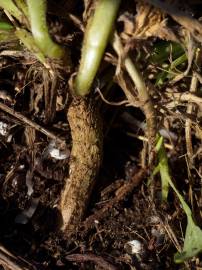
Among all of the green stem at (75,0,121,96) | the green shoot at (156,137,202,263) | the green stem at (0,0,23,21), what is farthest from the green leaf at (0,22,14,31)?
the green shoot at (156,137,202,263)

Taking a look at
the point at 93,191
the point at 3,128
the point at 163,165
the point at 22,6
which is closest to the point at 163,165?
the point at 163,165

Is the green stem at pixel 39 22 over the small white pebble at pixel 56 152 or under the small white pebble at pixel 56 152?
over

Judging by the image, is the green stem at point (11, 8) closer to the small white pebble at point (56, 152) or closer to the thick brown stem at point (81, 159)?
the thick brown stem at point (81, 159)

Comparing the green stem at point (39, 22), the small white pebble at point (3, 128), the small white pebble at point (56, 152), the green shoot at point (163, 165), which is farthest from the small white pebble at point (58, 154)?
the green stem at point (39, 22)

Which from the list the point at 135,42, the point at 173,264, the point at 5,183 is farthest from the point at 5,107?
the point at 173,264

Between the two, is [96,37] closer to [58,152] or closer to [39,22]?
[39,22]

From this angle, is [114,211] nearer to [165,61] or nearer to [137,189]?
[137,189]

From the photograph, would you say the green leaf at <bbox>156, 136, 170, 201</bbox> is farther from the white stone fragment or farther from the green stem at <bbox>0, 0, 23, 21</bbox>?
the green stem at <bbox>0, 0, 23, 21</bbox>
